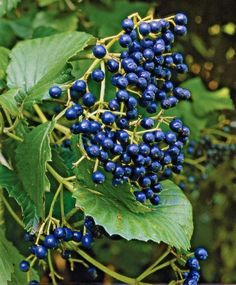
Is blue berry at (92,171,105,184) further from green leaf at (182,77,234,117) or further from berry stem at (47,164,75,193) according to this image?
green leaf at (182,77,234,117)

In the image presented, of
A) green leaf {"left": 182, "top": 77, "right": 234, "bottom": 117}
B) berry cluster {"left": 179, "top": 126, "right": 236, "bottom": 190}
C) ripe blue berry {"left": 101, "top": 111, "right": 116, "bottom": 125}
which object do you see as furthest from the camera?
green leaf {"left": 182, "top": 77, "right": 234, "bottom": 117}

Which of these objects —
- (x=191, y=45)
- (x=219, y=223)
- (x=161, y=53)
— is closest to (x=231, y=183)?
(x=219, y=223)

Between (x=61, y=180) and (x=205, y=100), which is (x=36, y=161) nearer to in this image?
(x=61, y=180)

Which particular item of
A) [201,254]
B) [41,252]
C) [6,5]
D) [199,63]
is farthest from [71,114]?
[199,63]

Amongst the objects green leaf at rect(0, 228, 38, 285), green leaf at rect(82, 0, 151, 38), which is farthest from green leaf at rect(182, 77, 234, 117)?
green leaf at rect(0, 228, 38, 285)

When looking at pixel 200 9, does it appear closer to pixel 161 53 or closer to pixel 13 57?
pixel 13 57

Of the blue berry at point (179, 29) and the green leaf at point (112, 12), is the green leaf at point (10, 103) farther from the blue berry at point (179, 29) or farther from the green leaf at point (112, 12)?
the green leaf at point (112, 12)

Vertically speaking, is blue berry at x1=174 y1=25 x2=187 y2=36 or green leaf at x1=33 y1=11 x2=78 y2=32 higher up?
blue berry at x1=174 y1=25 x2=187 y2=36
